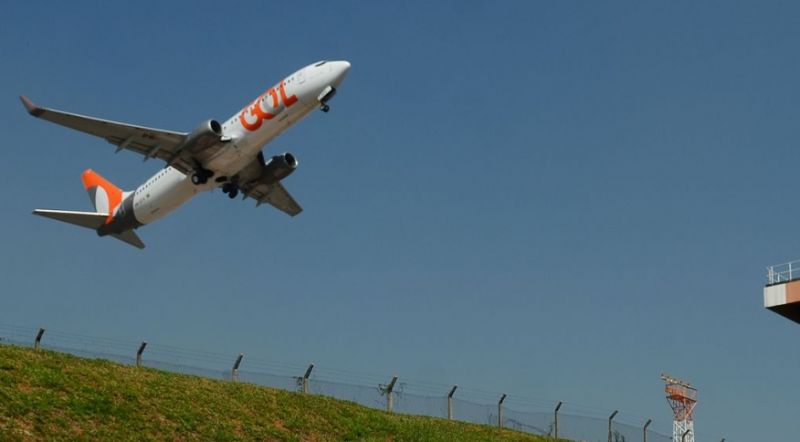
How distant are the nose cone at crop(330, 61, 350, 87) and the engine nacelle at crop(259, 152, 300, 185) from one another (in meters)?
9.88

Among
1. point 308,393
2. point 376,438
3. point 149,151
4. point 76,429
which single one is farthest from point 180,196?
point 76,429

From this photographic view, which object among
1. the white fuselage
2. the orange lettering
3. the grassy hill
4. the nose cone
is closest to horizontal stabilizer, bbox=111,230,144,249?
the white fuselage

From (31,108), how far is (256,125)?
11.8 metres

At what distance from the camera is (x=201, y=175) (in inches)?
2203

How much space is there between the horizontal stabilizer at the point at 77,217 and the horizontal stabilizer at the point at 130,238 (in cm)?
140

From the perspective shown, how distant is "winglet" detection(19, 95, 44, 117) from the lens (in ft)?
168

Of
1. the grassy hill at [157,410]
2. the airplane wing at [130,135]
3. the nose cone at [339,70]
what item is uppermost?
the nose cone at [339,70]

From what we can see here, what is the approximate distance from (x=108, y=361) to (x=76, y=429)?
8.69m

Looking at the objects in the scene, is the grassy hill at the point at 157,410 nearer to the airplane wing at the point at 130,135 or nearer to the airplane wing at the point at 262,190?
the airplane wing at the point at 130,135

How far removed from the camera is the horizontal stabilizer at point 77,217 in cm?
6450

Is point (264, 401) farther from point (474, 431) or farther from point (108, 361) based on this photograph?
point (474, 431)

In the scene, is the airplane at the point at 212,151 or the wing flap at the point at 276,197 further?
the wing flap at the point at 276,197

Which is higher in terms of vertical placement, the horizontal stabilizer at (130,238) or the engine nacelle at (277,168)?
the engine nacelle at (277,168)

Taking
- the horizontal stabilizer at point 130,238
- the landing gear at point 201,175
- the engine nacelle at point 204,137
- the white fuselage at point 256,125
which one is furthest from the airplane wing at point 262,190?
the horizontal stabilizer at point 130,238
